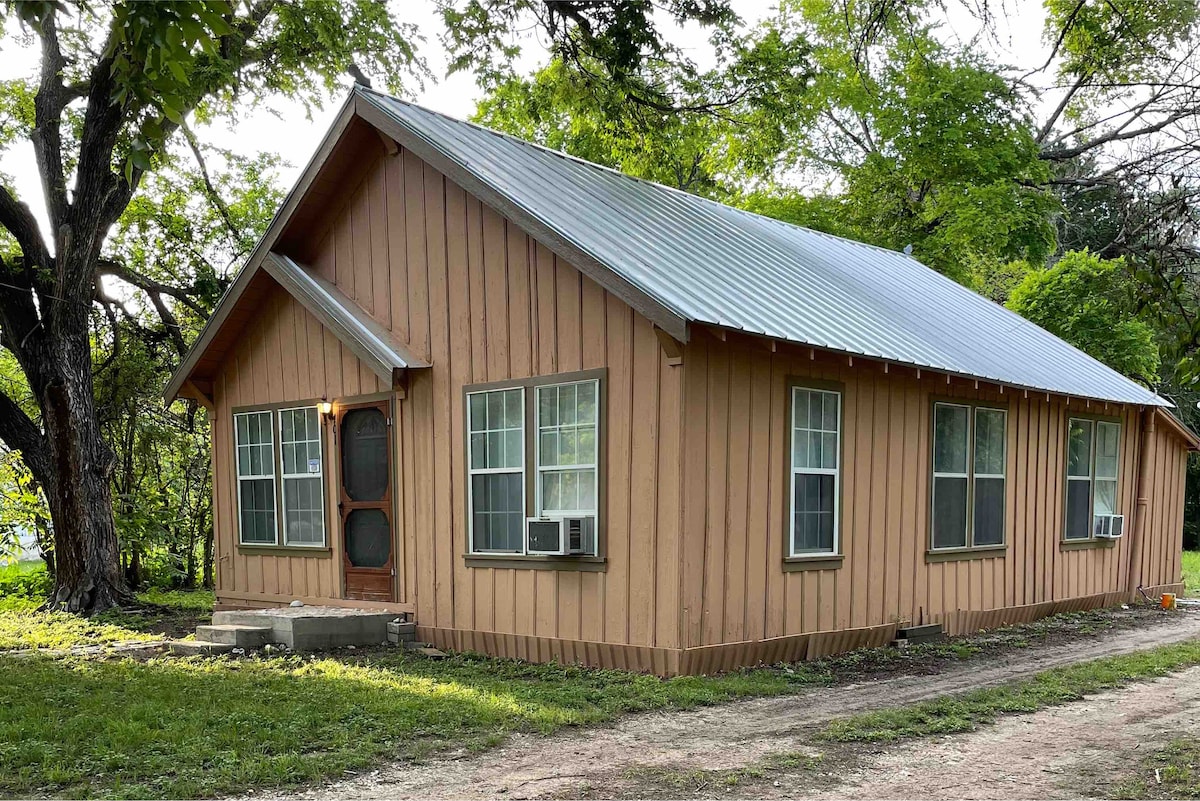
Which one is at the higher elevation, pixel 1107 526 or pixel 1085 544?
pixel 1107 526

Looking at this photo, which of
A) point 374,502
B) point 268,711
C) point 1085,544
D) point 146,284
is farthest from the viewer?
point 146,284

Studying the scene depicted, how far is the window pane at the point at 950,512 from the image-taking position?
11.3 meters

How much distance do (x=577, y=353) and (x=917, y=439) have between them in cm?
382

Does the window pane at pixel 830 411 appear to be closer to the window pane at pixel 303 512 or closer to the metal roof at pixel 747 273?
the metal roof at pixel 747 273

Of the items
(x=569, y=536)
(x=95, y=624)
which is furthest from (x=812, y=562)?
(x=95, y=624)

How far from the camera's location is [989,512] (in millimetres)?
12039

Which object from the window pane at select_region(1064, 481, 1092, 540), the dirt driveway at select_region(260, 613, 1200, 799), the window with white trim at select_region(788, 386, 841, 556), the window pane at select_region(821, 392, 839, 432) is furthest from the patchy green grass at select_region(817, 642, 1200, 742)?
the window pane at select_region(1064, 481, 1092, 540)

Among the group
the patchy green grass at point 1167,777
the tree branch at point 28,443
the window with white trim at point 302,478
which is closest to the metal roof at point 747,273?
the window with white trim at point 302,478

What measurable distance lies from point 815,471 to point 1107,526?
21.3 ft

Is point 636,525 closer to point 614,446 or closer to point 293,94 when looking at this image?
point 614,446

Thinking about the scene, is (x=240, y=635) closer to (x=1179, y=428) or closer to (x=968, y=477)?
(x=968, y=477)

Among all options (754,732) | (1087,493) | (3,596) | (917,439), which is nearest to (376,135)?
(917,439)

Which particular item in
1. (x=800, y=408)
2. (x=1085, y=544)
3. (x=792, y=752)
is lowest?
(x=1085, y=544)

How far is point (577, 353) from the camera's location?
30.7 feet
